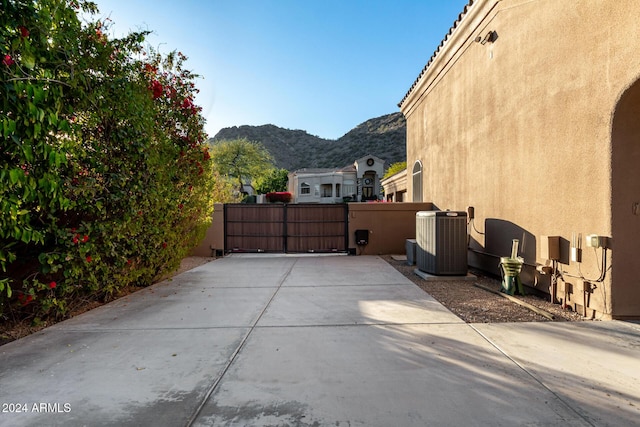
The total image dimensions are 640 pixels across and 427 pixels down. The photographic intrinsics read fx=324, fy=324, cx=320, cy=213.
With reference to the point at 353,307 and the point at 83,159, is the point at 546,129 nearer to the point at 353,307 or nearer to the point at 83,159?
the point at 353,307

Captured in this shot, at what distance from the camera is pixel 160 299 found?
562 centimetres

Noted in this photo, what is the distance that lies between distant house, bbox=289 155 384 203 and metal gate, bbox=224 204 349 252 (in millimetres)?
29942

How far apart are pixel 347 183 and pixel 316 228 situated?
31.8 meters

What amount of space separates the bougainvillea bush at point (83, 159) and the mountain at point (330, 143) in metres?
60.5

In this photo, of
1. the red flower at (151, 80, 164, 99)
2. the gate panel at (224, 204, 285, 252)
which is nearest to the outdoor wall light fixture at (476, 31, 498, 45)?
the red flower at (151, 80, 164, 99)

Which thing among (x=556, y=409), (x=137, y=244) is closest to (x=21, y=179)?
(x=137, y=244)

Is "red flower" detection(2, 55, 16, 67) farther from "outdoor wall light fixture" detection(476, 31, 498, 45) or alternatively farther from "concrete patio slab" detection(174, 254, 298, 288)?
"outdoor wall light fixture" detection(476, 31, 498, 45)

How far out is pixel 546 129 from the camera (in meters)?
5.08

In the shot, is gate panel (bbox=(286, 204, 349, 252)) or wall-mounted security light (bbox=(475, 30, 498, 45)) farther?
gate panel (bbox=(286, 204, 349, 252))

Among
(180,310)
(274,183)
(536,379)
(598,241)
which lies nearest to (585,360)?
(536,379)

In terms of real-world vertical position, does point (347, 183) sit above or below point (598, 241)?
above

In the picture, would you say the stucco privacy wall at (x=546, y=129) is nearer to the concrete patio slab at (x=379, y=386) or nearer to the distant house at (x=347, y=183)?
the concrete patio slab at (x=379, y=386)

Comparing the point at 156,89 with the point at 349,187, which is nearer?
the point at 156,89

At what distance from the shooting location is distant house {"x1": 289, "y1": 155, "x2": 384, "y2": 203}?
41938mm
